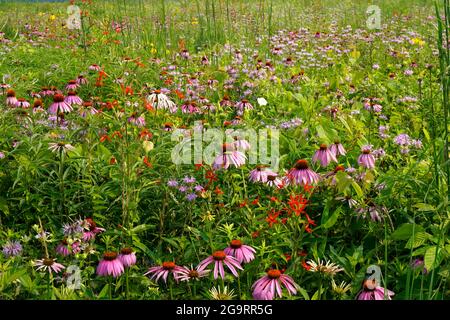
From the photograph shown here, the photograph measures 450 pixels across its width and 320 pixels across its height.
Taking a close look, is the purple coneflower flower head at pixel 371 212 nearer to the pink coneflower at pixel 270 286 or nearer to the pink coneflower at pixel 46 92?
the pink coneflower at pixel 270 286

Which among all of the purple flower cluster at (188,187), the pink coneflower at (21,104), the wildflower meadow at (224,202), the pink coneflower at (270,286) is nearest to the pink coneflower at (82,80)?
the wildflower meadow at (224,202)

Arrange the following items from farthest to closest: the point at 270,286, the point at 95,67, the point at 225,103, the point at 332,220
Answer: the point at 95,67
the point at 225,103
the point at 332,220
the point at 270,286

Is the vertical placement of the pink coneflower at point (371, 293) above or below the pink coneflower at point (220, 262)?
below

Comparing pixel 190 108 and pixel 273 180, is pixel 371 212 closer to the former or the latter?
pixel 273 180

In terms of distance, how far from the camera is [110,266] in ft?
5.36

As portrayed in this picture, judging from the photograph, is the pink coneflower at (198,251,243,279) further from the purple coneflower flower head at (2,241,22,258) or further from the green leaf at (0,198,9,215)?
the green leaf at (0,198,9,215)

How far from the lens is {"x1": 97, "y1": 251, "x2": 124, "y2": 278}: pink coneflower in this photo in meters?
1.63

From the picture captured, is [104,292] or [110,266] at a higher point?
[110,266]

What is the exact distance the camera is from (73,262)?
1731 mm

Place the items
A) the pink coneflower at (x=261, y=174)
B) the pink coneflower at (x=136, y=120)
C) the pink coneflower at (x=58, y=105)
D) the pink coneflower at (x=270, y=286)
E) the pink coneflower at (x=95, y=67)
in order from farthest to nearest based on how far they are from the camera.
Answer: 1. the pink coneflower at (x=95, y=67)
2. the pink coneflower at (x=136, y=120)
3. the pink coneflower at (x=58, y=105)
4. the pink coneflower at (x=261, y=174)
5. the pink coneflower at (x=270, y=286)

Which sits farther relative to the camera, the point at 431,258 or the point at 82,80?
the point at 82,80

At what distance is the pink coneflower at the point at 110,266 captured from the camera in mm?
A: 1627


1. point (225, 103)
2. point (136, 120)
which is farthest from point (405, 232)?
point (225, 103)
